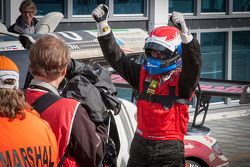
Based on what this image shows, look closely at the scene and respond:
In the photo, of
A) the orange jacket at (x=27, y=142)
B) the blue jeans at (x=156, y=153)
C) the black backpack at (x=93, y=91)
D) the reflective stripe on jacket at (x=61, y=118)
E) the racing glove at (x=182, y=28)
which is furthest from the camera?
the blue jeans at (x=156, y=153)

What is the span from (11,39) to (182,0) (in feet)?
26.9

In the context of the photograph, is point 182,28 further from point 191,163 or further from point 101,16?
point 191,163

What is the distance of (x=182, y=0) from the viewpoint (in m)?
14.8

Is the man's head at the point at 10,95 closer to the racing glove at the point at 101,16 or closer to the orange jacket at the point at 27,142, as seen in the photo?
the orange jacket at the point at 27,142

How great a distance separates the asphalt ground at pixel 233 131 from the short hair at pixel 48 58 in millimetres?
6617

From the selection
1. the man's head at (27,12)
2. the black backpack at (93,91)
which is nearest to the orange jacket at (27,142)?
the black backpack at (93,91)

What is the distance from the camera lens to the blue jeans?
5.58 m

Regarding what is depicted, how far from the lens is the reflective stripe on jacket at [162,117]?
5582mm

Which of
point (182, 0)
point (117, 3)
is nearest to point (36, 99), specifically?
point (117, 3)

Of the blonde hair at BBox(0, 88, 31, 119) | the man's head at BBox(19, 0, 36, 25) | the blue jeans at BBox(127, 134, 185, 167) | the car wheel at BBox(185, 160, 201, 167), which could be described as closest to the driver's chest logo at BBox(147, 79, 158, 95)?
the blue jeans at BBox(127, 134, 185, 167)

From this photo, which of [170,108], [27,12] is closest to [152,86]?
[170,108]

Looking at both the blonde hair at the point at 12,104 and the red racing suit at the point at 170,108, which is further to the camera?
the red racing suit at the point at 170,108

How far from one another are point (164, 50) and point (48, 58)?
1727 millimetres

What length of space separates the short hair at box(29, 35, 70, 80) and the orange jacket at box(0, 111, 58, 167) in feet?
1.24
